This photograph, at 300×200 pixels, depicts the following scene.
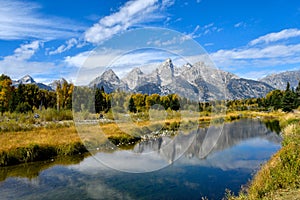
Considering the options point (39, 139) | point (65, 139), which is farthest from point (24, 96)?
point (39, 139)

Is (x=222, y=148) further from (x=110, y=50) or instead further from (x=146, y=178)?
(x=110, y=50)

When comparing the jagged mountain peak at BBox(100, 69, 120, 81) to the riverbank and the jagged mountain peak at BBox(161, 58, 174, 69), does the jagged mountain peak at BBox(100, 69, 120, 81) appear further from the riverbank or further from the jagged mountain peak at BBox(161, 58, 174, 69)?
the riverbank

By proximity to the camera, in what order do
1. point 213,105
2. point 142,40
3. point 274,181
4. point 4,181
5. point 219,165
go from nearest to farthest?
1. point 274,181
2. point 142,40
3. point 4,181
4. point 219,165
5. point 213,105

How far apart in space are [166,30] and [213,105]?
1176cm

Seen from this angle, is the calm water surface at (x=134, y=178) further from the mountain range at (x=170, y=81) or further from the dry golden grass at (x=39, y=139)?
the mountain range at (x=170, y=81)

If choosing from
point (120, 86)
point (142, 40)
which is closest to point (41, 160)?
point (120, 86)

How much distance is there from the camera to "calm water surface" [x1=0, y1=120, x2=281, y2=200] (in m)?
13.4

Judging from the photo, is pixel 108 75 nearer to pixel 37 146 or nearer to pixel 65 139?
pixel 37 146

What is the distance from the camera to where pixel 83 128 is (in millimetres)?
23375

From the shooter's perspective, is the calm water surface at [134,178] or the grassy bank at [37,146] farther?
the grassy bank at [37,146]

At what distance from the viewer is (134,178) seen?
1603cm

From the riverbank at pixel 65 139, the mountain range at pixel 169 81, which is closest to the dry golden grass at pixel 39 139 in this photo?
the riverbank at pixel 65 139

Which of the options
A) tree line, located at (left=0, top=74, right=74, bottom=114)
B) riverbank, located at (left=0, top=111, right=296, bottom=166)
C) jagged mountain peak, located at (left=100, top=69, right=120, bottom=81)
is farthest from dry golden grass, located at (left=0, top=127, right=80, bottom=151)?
tree line, located at (left=0, top=74, right=74, bottom=114)

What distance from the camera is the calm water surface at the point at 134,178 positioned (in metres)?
13.4
